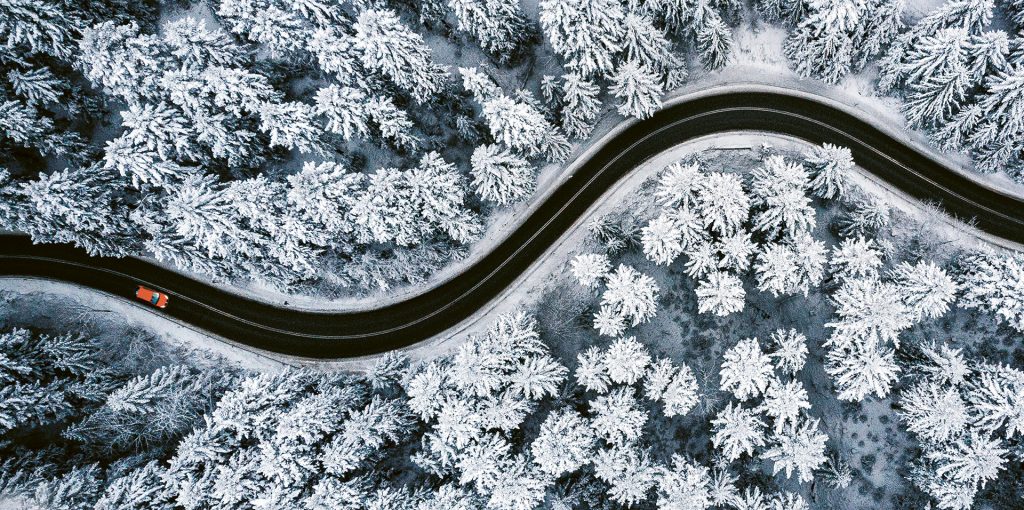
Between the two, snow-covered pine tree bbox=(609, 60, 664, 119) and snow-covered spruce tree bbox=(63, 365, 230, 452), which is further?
snow-covered spruce tree bbox=(63, 365, 230, 452)

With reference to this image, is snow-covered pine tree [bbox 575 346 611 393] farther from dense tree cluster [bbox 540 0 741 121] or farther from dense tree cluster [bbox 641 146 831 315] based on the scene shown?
dense tree cluster [bbox 540 0 741 121]

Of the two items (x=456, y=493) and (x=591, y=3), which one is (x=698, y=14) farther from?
(x=456, y=493)

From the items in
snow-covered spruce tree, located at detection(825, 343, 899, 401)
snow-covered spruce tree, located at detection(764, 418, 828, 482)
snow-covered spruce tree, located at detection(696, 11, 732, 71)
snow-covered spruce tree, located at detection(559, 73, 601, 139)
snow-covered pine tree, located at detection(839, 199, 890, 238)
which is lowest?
snow-covered spruce tree, located at detection(764, 418, 828, 482)

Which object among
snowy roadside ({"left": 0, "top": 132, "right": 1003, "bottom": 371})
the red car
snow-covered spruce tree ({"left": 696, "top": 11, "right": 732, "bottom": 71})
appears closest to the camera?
snow-covered spruce tree ({"left": 696, "top": 11, "right": 732, "bottom": 71})

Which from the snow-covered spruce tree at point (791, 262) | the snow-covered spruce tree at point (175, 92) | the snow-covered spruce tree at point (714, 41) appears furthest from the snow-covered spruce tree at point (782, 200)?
the snow-covered spruce tree at point (175, 92)

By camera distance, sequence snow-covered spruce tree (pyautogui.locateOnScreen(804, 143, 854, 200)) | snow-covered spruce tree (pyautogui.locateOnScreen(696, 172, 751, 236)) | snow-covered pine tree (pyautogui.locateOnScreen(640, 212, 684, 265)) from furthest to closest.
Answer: snow-covered spruce tree (pyautogui.locateOnScreen(804, 143, 854, 200)), snow-covered pine tree (pyautogui.locateOnScreen(640, 212, 684, 265)), snow-covered spruce tree (pyautogui.locateOnScreen(696, 172, 751, 236))

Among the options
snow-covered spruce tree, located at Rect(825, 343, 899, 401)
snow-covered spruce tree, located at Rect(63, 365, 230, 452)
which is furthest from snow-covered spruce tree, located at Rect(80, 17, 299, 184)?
snow-covered spruce tree, located at Rect(825, 343, 899, 401)

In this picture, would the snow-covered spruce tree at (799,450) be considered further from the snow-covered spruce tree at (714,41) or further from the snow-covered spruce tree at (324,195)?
the snow-covered spruce tree at (324,195)
